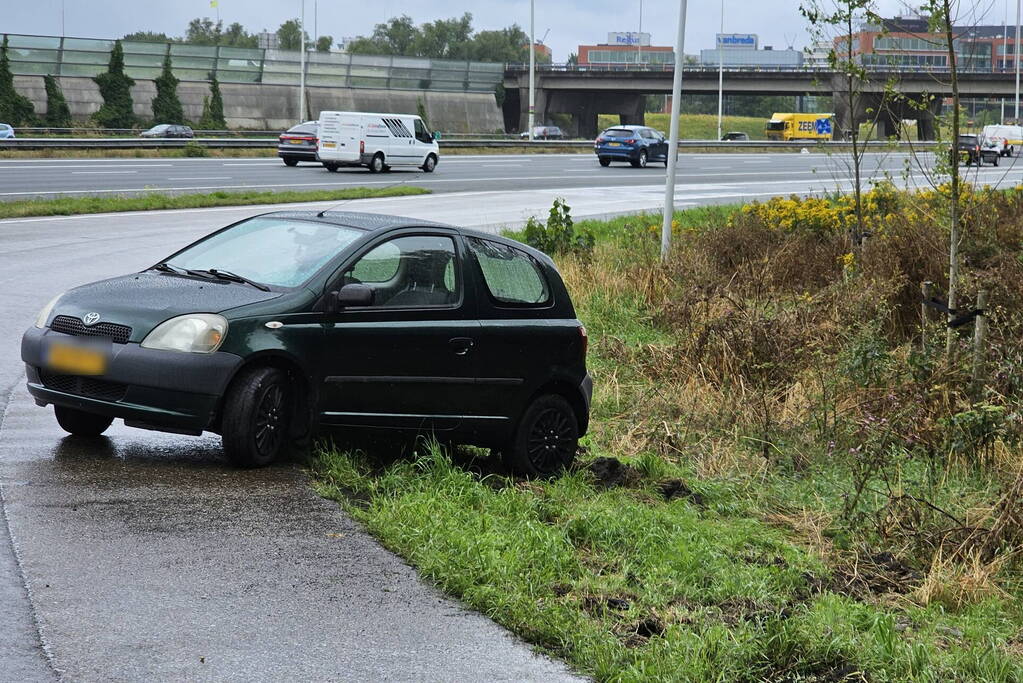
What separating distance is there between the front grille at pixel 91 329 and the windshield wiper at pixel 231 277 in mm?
744

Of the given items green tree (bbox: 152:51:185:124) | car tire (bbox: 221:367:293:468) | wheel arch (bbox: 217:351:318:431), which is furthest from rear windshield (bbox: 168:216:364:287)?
green tree (bbox: 152:51:185:124)

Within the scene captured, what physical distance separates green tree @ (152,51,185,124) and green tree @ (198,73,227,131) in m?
1.23

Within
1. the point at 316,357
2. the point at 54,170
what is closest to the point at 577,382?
the point at 316,357

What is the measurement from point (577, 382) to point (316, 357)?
1.85m

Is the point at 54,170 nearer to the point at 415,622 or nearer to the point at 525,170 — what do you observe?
the point at 525,170

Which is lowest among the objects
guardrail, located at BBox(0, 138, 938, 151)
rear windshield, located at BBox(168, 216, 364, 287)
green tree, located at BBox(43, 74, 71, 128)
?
rear windshield, located at BBox(168, 216, 364, 287)

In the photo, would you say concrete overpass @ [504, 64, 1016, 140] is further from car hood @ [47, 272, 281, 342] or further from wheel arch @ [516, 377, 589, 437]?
car hood @ [47, 272, 281, 342]

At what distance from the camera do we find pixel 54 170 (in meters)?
35.0

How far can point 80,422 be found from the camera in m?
7.82

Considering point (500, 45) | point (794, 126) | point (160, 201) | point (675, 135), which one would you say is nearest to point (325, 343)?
point (675, 135)

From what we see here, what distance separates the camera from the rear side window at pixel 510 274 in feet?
26.5

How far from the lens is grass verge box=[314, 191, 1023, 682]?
201 inches

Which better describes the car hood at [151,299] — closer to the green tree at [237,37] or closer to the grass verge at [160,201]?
the grass verge at [160,201]

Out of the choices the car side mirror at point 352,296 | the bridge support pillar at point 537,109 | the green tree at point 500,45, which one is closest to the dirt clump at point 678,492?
the car side mirror at point 352,296
